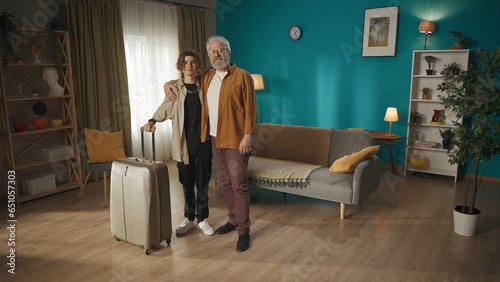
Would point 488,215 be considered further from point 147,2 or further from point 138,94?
point 147,2

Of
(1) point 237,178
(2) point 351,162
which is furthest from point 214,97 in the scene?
(2) point 351,162

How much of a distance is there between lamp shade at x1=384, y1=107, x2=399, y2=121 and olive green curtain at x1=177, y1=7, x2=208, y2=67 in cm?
300

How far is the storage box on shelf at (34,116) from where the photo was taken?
3768 millimetres

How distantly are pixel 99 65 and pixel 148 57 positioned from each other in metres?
0.85

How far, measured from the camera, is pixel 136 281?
2.34m

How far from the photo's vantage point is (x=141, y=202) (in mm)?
2559

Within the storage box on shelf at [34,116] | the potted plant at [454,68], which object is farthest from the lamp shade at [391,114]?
the storage box on shelf at [34,116]

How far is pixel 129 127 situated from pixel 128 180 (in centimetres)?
245

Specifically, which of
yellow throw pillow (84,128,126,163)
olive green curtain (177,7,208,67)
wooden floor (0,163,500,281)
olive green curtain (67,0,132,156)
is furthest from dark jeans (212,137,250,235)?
olive green curtain (177,7,208,67)

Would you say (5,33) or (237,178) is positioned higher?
(5,33)

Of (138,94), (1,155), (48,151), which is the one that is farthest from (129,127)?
(1,155)

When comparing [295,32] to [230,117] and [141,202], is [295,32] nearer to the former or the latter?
[230,117]

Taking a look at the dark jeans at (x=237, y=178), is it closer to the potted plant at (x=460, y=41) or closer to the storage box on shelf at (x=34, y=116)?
the storage box on shelf at (x=34, y=116)

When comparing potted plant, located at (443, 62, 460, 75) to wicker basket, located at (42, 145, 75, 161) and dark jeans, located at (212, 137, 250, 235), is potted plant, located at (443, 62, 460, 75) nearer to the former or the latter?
dark jeans, located at (212, 137, 250, 235)
